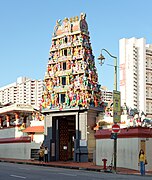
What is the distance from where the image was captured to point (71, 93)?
4388 centimetres

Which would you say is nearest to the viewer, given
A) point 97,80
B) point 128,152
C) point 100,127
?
point 128,152

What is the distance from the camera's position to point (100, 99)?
44625 mm

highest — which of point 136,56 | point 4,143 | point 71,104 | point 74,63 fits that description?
point 136,56

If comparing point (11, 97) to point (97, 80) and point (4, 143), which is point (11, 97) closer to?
point (4, 143)

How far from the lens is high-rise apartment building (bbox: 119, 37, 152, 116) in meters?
136

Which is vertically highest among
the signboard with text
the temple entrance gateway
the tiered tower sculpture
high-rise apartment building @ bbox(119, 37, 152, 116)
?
high-rise apartment building @ bbox(119, 37, 152, 116)

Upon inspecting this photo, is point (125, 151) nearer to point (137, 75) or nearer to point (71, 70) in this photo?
point (71, 70)

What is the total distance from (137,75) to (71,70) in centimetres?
9651

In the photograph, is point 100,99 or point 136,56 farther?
point 136,56

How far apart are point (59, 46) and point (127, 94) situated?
9632cm

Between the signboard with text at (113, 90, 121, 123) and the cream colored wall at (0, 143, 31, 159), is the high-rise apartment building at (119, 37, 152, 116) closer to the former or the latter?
the cream colored wall at (0, 143, 31, 159)

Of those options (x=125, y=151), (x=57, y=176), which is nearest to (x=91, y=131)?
(x=125, y=151)

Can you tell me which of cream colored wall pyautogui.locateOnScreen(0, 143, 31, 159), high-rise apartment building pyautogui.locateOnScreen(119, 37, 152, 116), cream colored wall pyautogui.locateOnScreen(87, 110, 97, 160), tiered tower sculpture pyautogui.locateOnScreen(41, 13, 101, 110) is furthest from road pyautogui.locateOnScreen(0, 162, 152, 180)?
high-rise apartment building pyautogui.locateOnScreen(119, 37, 152, 116)

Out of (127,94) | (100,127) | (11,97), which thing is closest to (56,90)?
(100,127)
